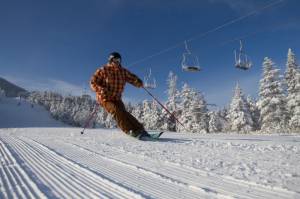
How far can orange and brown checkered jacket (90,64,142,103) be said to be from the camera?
10781mm

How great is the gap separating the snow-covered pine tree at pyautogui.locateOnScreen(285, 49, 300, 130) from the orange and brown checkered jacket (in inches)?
1138

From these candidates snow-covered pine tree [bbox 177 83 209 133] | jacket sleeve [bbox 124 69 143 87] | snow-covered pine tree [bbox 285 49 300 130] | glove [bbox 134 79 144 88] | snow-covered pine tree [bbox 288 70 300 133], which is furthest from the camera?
snow-covered pine tree [bbox 177 83 209 133]

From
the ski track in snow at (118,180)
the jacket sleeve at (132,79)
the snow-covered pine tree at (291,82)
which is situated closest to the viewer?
the ski track in snow at (118,180)

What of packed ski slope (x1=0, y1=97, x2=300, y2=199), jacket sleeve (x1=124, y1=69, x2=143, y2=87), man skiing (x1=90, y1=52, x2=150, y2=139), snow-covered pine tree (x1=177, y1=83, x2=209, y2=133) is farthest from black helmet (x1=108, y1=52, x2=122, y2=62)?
snow-covered pine tree (x1=177, y1=83, x2=209, y2=133)

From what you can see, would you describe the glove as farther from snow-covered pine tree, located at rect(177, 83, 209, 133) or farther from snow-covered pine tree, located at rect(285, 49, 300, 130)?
snow-covered pine tree, located at rect(177, 83, 209, 133)

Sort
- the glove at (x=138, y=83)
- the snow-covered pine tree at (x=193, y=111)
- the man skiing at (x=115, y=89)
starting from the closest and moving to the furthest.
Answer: the man skiing at (x=115, y=89) < the glove at (x=138, y=83) < the snow-covered pine tree at (x=193, y=111)

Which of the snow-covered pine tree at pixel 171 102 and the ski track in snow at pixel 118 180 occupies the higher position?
the snow-covered pine tree at pixel 171 102

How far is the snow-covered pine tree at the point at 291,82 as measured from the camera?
36.6 m

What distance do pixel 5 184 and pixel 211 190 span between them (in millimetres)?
2465

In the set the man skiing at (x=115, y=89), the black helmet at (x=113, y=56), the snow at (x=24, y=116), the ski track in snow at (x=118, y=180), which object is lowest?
the ski track in snow at (x=118, y=180)

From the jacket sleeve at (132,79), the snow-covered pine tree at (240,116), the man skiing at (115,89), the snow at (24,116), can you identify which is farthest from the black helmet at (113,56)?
the snow at (24,116)

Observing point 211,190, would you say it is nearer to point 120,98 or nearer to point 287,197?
point 287,197

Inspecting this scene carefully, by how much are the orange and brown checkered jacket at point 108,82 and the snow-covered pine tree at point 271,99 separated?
29.4 m

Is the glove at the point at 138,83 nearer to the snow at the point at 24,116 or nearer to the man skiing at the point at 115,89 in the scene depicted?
the man skiing at the point at 115,89
